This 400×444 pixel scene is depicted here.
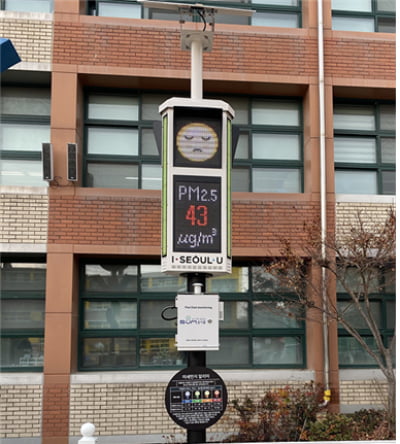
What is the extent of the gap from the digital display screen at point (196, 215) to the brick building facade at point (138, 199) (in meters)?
3.56

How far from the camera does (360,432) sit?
8.62 metres

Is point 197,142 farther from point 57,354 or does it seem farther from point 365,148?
point 365,148

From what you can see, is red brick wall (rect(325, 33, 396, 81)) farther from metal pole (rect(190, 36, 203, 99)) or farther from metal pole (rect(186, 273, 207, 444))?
metal pole (rect(186, 273, 207, 444))

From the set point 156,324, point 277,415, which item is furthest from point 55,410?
point 277,415

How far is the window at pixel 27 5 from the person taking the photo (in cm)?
1080

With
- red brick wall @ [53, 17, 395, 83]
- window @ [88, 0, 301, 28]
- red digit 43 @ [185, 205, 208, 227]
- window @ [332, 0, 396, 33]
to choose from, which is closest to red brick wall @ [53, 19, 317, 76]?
red brick wall @ [53, 17, 395, 83]

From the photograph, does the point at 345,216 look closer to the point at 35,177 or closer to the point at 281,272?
the point at 281,272

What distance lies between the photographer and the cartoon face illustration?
6.81 meters

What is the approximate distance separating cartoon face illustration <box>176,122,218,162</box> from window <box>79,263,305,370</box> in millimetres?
4303

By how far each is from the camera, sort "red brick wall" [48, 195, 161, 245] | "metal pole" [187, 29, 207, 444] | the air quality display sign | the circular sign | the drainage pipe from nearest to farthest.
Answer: the circular sign, "metal pole" [187, 29, 207, 444], the air quality display sign, the drainage pipe, "red brick wall" [48, 195, 161, 245]

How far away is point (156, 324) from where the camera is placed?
10.6 meters

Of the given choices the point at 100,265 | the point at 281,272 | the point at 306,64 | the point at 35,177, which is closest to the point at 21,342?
the point at 100,265

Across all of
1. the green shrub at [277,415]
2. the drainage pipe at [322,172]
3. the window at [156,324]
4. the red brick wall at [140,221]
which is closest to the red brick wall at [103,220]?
the red brick wall at [140,221]

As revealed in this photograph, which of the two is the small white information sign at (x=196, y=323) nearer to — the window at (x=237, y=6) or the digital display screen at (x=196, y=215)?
the digital display screen at (x=196, y=215)
